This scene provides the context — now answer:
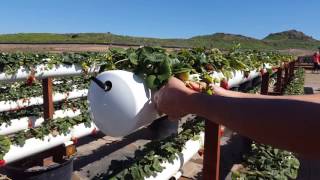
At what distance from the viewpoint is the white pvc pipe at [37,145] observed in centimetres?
445

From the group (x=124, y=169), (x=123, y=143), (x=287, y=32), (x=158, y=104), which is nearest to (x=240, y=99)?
(x=158, y=104)

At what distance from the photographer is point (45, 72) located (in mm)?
5750

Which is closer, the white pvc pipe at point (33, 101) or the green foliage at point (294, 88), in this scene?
the white pvc pipe at point (33, 101)

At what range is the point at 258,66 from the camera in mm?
4781

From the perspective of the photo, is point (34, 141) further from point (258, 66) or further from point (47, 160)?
point (258, 66)

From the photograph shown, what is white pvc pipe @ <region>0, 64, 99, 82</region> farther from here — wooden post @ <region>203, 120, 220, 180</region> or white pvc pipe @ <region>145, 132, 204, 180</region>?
wooden post @ <region>203, 120, 220, 180</region>

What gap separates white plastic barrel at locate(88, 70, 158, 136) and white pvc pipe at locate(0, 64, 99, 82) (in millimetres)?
3534

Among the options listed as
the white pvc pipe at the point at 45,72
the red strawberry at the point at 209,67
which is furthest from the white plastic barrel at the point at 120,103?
the white pvc pipe at the point at 45,72

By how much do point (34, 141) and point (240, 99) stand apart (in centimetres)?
407

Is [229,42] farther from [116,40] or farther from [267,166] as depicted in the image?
[267,166]

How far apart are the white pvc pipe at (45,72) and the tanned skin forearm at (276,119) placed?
13.4ft

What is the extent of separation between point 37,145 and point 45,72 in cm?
136

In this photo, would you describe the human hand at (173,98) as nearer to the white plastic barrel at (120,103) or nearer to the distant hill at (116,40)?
the white plastic barrel at (120,103)

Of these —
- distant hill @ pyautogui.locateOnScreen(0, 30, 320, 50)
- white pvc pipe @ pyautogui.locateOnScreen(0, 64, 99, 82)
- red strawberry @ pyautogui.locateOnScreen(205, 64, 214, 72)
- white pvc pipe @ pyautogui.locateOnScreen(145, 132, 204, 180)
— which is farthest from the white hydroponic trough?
distant hill @ pyautogui.locateOnScreen(0, 30, 320, 50)
